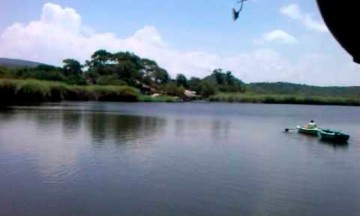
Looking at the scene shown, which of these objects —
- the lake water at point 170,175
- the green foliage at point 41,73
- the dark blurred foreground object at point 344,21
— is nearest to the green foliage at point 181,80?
the green foliage at point 41,73

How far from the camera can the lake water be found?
1364 cm

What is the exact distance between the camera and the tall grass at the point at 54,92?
78.4 metres

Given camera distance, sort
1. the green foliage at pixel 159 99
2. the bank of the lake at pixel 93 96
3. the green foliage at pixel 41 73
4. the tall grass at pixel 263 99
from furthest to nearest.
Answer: the tall grass at pixel 263 99 → the green foliage at pixel 159 99 → the green foliage at pixel 41 73 → the bank of the lake at pixel 93 96

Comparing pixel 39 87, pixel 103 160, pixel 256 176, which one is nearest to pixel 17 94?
pixel 39 87

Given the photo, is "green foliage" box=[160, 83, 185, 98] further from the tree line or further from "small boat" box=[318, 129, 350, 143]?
"small boat" box=[318, 129, 350, 143]

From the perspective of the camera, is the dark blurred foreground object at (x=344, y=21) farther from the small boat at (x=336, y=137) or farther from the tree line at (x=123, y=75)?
the tree line at (x=123, y=75)

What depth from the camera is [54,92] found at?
87062 millimetres

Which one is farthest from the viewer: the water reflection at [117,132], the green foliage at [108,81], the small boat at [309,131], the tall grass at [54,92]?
the green foliage at [108,81]

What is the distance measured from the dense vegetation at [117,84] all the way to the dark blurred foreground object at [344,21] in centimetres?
8009

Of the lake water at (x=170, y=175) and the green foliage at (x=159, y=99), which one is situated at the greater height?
the green foliage at (x=159, y=99)

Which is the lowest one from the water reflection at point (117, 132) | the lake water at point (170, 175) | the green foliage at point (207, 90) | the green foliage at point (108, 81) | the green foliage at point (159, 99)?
the lake water at point (170, 175)

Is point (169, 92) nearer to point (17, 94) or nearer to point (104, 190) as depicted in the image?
point (17, 94)

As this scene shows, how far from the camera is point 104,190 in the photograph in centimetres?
1547

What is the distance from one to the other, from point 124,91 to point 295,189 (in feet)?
273
